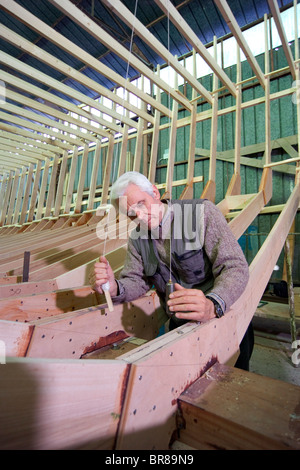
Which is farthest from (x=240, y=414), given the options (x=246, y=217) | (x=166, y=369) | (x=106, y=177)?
(x=106, y=177)

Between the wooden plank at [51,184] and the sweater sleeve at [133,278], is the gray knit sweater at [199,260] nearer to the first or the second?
the sweater sleeve at [133,278]

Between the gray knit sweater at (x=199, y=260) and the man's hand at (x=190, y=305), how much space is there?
0.19 meters

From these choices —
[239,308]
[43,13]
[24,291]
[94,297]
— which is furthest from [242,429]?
[43,13]

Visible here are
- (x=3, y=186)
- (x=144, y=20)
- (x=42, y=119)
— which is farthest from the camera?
(x=144, y=20)

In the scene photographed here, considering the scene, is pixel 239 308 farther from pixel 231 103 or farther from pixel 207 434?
pixel 231 103

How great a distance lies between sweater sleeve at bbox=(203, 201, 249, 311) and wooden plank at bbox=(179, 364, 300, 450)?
0.30 metres

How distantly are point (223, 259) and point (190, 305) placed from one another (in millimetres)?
401

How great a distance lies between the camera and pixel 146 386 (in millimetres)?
626

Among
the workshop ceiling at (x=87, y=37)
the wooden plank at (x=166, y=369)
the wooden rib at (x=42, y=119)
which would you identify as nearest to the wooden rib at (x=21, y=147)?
the workshop ceiling at (x=87, y=37)

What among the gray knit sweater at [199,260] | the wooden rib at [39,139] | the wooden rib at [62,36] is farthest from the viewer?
the wooden rib at [39,139]

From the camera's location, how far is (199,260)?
1.36 meters

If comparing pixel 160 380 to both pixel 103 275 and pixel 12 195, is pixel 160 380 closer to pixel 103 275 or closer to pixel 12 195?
pixel 103 275

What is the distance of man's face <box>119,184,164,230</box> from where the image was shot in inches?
52.7

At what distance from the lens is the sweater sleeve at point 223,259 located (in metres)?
1.07
